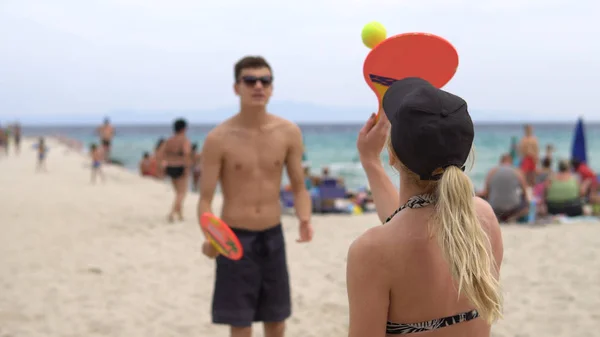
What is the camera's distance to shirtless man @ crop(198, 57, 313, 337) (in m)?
3.13

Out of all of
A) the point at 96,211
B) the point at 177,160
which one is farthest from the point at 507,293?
the point at 96,211

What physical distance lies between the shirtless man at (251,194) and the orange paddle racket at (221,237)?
107 mm

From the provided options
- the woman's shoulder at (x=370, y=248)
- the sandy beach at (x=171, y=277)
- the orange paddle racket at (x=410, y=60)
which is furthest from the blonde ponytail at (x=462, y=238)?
the sandy beach at (x=171, y=277)

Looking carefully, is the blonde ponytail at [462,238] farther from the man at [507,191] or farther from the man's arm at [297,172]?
the man at [507,191]

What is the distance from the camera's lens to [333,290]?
5340 millimetres

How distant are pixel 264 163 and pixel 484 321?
6.56ft

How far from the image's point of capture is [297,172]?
342cm

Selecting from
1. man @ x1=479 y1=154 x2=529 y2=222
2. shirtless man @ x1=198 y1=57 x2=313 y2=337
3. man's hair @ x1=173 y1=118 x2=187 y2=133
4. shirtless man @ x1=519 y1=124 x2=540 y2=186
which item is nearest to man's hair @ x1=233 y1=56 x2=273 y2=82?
shirtless man @ x1=198 y1=57 x2=313 y2=337

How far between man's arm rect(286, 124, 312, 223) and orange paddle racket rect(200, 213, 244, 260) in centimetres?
52

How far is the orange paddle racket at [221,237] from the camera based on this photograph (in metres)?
2.96

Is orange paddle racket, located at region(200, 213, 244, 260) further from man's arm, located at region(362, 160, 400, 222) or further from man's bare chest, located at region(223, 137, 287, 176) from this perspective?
man's arm, located at region(362, 160, 400, 222)

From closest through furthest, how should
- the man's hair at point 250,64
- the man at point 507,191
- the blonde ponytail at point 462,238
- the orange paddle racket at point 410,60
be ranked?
the blonde ponytail at point 462,238 < the orange paddle racket at point 410,60 < the man's hair at point 250,64 < the man at point 507,191

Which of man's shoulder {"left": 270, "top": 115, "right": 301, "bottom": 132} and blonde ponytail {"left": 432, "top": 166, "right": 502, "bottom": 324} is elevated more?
man's shoulder {"left": 270, "top": 115, "right": 301, "bottom": 132}

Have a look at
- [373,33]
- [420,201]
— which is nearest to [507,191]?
[373,33]
